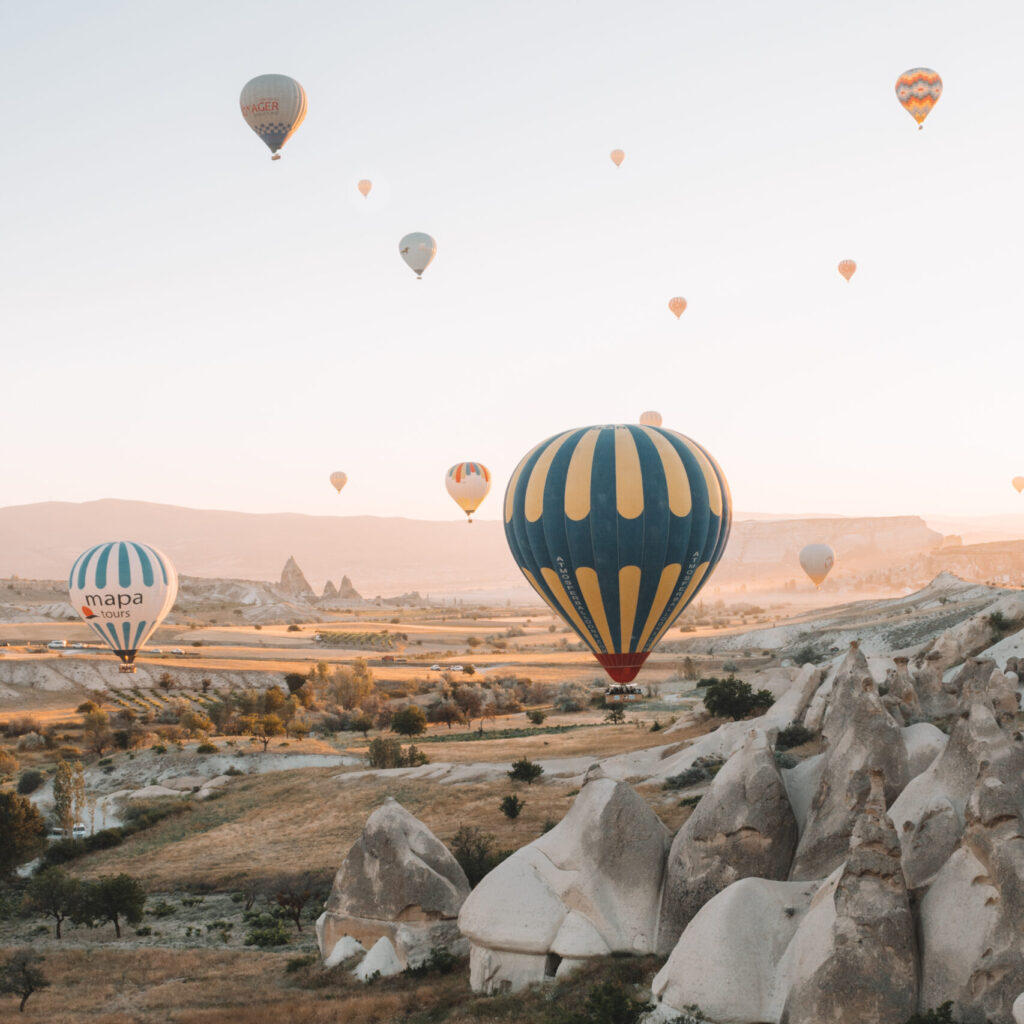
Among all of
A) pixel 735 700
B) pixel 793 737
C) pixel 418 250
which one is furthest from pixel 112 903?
pixel 418 250

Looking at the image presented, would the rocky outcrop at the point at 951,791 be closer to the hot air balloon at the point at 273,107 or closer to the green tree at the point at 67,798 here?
the green tree at the point at 67,798

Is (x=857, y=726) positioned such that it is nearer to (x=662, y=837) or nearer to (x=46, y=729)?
(x=662, y=837)

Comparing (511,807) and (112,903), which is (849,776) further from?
(112,903)

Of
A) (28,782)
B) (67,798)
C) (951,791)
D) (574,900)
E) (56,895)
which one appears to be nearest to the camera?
(951,791)

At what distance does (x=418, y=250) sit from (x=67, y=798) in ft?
150

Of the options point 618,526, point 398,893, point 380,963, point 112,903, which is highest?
point 618,526

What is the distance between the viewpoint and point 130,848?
45219 millimetres

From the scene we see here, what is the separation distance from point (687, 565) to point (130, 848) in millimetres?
27448

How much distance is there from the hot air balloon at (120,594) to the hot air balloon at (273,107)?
2930cm

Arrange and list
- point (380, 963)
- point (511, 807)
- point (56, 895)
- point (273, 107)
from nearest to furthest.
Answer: point (380, 963), point (56, 895), point (511, 807), point (273, 107)

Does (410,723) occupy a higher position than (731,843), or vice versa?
(731,843)

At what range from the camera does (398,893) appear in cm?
2584

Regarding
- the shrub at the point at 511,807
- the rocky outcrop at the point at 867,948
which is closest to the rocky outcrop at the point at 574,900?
the rocky outcrop at the point at 867,948

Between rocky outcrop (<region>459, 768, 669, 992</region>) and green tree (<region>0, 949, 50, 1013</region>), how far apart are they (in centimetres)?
1087
